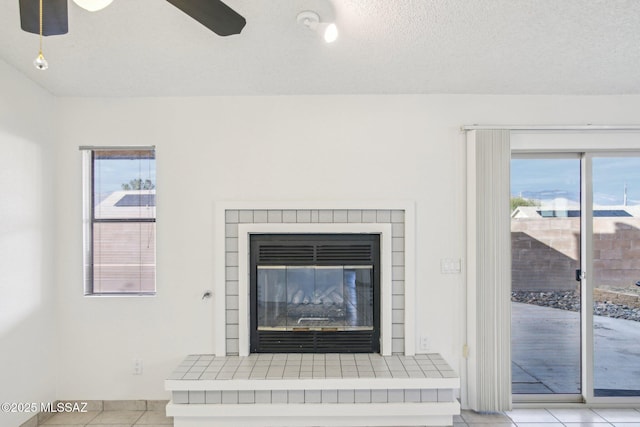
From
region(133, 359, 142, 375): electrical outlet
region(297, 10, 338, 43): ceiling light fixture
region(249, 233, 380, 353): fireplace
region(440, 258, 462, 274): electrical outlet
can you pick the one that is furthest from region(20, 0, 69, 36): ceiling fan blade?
region(440, 258, 462, 274): electrical outlet

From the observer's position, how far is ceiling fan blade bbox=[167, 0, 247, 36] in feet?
4.48

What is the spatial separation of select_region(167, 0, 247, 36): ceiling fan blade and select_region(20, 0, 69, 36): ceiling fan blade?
1.25 ft

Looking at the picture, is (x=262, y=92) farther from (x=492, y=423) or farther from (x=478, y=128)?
(x=492, y=423)

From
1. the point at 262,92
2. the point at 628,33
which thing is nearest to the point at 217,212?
the point at 262,92

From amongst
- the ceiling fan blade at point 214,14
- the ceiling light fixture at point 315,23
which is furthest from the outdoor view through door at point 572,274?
the ceiling fan blade at point 214,14

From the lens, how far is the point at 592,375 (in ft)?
10.2

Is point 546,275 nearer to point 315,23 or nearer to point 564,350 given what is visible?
point 564,350

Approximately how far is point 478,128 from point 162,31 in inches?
86.6

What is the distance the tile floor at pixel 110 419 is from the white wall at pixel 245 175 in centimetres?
13

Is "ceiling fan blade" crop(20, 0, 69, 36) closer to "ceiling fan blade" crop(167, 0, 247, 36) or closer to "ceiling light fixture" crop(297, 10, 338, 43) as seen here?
"ceiling fan blade" crop(167, 0, 247, 36)

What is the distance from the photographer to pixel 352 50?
2363 millimetres

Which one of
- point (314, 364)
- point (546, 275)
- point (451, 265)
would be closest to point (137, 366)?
point (314, 364)

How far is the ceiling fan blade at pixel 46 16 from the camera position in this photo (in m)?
1.35

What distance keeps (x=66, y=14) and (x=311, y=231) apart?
202 cm
